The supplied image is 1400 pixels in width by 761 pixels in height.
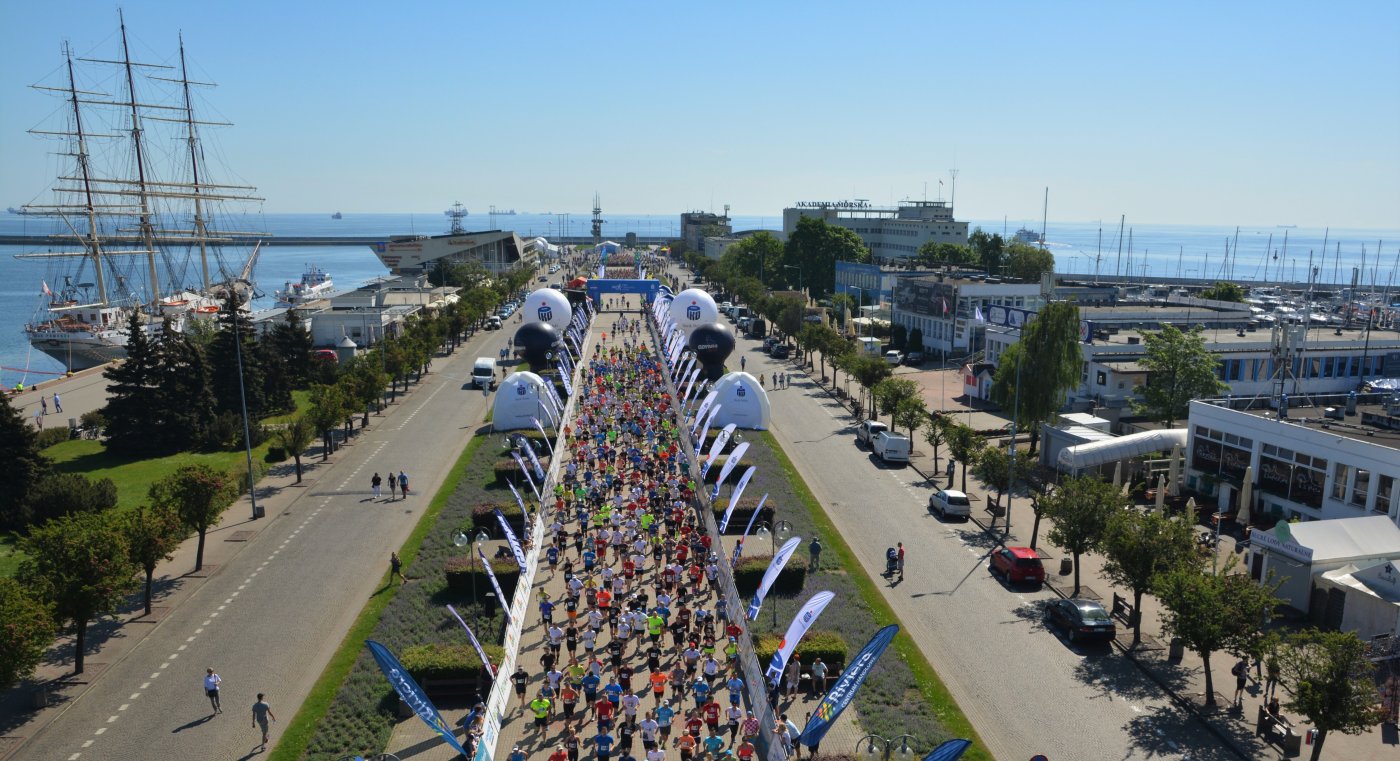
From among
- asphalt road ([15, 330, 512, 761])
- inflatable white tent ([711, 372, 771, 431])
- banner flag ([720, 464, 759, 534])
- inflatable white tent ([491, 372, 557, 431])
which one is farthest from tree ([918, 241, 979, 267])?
banner flag ([720, 464, 759, 534])

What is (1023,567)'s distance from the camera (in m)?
25.9

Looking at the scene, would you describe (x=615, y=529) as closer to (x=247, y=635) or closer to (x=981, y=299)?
(x=247, y=635)

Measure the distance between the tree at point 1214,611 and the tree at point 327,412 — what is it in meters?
33.0

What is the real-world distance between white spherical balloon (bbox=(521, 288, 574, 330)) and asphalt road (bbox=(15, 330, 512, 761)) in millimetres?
25396

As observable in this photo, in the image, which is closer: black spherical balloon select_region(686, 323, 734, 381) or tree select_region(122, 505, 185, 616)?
tree select_region(122, 505, 185, 616)

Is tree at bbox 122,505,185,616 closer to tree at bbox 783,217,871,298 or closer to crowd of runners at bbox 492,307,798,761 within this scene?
crowd of runners at bbox 492,307,798,761

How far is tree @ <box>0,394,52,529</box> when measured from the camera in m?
29.7

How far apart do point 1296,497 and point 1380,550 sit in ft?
19.1

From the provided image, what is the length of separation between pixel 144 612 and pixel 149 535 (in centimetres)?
251

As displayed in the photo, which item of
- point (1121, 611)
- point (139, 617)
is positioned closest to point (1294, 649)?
point (1121, 611)

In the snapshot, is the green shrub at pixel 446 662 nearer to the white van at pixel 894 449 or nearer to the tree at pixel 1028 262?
the white van at pixel 894 449

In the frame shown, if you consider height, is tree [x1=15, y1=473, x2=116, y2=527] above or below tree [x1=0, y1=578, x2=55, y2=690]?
below

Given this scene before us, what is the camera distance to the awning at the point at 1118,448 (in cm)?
3409

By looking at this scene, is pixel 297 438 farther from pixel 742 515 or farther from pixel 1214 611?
pixel 1214 611
